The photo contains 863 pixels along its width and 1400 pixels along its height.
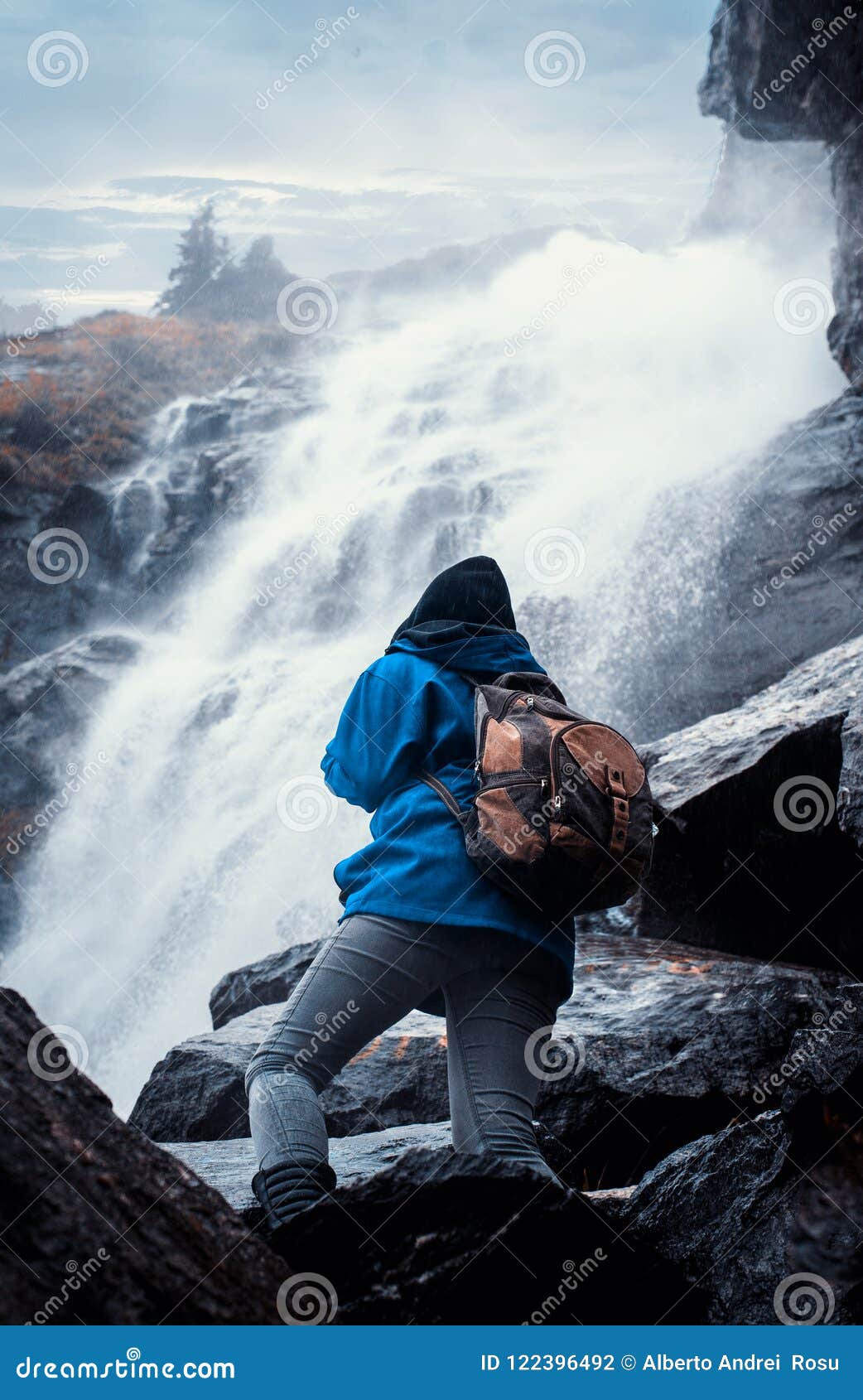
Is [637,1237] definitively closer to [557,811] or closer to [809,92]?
[557,811]

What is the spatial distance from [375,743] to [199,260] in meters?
30.4

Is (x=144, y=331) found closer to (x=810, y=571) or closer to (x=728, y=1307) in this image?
(x=810, y=571)

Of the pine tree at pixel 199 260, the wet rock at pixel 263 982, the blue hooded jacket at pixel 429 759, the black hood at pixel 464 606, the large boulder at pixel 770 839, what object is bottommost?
the wet rock at pixel 263 982

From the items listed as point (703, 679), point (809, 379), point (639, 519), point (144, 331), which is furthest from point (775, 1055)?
point (144, 331)

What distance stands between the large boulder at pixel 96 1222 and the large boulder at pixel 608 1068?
76.2 inches

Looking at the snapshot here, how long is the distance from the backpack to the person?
90 millimetres

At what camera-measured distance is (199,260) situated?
29.7 m

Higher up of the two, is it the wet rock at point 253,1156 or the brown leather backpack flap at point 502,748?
the brown leather backpack flap at point 502,748

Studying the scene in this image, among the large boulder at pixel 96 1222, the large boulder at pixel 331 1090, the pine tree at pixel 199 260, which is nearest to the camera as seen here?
the large boulder at pixel 96 1222

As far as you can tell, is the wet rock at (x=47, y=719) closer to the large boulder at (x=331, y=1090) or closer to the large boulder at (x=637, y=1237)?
the large boulder at (x=331, y=1090)

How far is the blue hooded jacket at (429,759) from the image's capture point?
241 centimetres

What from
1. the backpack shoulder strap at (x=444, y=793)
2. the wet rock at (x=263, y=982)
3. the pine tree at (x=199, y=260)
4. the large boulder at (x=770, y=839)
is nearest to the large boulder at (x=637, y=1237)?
the backpack shoulder strap at (x=444, y=793)

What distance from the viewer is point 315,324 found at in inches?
1158

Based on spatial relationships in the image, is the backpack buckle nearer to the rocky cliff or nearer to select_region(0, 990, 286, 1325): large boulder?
select_region(0, 990, 286, 1325): large boulder
